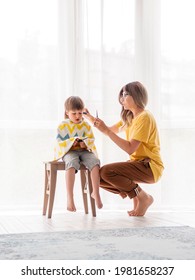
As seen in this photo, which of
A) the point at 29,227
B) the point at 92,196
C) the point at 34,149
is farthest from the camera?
the point at 34,149

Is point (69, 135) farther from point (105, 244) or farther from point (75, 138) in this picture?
point (105, 244)

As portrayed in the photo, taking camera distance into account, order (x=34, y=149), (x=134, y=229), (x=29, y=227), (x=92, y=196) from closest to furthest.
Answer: (x=134, y=229), (x=29, y=227), (x=92, y=196), (x=34, y=149)

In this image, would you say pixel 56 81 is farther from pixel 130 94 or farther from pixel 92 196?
pixel 92 196

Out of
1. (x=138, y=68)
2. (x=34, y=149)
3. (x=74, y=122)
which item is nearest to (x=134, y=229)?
(x=74, y=122)

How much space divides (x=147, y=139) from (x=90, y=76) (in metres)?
1.02

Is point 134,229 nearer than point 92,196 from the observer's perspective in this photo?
Yes

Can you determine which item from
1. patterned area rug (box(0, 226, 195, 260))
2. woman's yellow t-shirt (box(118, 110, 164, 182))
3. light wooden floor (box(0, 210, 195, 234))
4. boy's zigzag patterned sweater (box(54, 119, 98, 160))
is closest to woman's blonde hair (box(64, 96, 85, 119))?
boy's zigzag patterned sweater (box(54, 119, 98, 160))

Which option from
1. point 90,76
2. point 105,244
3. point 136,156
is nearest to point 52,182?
point 136,156

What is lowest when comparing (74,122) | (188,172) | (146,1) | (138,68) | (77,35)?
(188,172)

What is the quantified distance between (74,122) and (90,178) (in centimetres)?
43

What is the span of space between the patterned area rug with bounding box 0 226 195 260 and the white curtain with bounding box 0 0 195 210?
5.05 feet

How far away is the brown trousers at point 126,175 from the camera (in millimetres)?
3656

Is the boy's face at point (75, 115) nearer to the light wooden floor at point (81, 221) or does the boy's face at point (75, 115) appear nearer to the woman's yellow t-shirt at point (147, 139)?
the woman's yellow t-shirt at point (147, 139)

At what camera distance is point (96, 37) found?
4477mm
